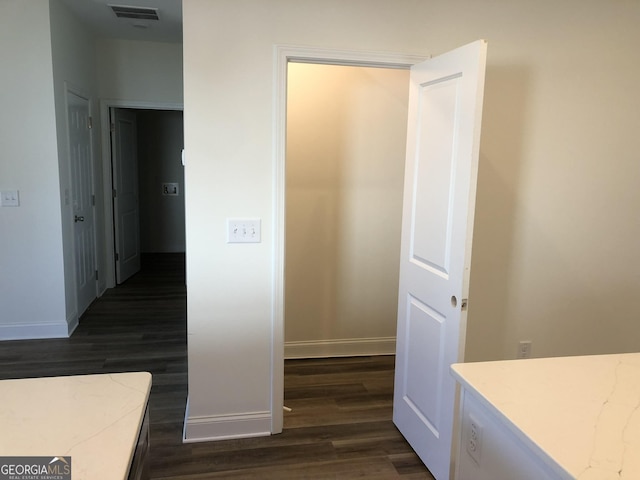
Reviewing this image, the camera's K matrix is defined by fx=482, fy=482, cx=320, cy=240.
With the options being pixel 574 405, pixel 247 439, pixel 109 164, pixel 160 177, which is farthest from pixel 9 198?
pixel 574 405

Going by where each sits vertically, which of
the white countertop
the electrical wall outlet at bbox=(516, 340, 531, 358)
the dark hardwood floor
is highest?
the white countertop

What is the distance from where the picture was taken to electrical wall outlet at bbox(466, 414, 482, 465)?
1.41 meters

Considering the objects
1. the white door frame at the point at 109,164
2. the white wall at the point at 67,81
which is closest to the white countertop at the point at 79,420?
the white wall at the point at 67,81

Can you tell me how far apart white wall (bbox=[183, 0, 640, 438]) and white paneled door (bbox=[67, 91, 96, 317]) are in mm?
2442

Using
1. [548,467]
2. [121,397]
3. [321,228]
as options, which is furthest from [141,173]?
[548,467]

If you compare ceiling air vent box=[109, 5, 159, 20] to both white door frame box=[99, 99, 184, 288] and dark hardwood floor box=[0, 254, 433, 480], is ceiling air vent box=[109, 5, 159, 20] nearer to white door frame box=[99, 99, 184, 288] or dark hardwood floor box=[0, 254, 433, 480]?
white door frame box=[99, 99, 184, 288]

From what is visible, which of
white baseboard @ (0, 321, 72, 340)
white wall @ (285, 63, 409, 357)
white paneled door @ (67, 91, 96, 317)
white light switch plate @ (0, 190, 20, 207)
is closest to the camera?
white wall @ (285, 63, 409, 357)

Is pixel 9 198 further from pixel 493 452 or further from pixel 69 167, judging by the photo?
pixel 493 452

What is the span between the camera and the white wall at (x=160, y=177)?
7.37m

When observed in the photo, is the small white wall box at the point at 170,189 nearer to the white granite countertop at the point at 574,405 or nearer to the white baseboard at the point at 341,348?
the white baseboard at the point at 341,348

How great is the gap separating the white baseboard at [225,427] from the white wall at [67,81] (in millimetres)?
2062

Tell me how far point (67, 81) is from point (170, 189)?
11.5 feet

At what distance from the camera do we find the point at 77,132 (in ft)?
14.6

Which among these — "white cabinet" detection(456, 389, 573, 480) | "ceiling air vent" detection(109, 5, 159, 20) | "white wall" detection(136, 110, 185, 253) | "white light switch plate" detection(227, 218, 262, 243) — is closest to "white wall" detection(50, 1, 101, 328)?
"ceiling air vent" detection(109, 5, 159, 20)
